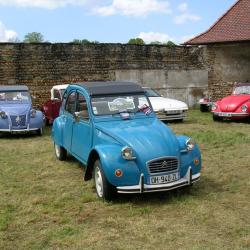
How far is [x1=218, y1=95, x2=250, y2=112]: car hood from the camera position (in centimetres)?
1430

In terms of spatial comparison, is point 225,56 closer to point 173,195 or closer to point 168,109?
point 168,109

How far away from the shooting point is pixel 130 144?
5969 millimetres

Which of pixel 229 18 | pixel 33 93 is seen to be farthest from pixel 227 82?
pixel 33 93

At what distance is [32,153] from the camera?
9953mm

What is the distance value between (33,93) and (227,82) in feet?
29.3

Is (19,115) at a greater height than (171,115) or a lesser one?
greater

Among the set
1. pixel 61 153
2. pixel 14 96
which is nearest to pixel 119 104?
pixel 61 153

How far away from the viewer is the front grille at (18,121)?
39.7ft

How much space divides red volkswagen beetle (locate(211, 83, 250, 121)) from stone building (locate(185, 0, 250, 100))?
16.6 feet

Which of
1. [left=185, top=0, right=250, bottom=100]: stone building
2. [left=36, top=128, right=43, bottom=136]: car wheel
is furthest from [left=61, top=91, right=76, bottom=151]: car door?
[left=185, top=0, right=250, bottom=100]: stone building

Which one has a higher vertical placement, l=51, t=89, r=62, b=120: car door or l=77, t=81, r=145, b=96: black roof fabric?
l=77, t=81, r=145, b=96: black roof fabric

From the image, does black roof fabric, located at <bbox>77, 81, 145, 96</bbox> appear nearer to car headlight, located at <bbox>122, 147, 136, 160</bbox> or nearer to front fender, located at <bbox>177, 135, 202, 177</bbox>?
front fender, located at <bbox>177, 135, 202, 177</bbox>

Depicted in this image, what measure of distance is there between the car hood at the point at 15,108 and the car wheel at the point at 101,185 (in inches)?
254

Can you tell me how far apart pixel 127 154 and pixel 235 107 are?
923 centimetres
